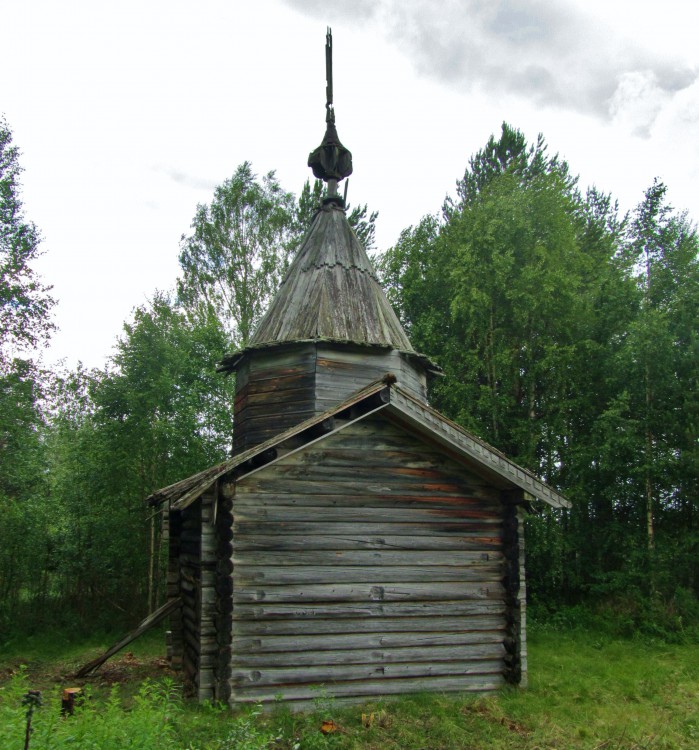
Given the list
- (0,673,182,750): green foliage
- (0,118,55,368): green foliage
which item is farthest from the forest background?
(0,673,182,750): green foliage

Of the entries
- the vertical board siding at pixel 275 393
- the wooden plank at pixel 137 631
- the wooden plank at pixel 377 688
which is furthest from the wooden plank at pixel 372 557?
the vertical board siding at pixel 275 393

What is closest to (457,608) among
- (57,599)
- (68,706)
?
(68,706)

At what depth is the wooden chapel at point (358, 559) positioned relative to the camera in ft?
27.6

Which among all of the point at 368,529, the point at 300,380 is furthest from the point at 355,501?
the point at 300,380

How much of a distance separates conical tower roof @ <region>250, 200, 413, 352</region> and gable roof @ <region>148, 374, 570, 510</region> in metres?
2.30

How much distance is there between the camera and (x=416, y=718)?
8148 millimetres

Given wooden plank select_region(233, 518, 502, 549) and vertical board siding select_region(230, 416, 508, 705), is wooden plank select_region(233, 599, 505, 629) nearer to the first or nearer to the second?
vertical board siding select_region(230, 416, 508, 705)

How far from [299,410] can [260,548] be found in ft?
9.40

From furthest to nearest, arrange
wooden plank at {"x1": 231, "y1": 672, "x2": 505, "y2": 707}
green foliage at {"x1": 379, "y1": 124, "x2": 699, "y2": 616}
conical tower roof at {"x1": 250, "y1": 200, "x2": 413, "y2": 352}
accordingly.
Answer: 1. green foliage at {"x1": 379, "y1": 124, "x2": 699, "y2": 616}
2. conical tower roof at {"x1": 250, "y1": 200, "x2": 413, "y2": 352}
3. wooden plank at {"x1": 231, "y1": 672, "x2": 505, "y2": 707}

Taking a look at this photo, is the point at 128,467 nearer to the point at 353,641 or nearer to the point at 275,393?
the point at 275,393

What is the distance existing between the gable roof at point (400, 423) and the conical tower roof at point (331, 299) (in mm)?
2304

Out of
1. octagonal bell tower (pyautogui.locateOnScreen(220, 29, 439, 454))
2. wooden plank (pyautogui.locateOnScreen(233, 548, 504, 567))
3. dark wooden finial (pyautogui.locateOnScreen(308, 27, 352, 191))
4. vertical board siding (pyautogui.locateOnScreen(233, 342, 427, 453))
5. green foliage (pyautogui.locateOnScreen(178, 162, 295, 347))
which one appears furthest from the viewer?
green foliage (pyautogui.locateOnScreen(178, 162, 295, 347))

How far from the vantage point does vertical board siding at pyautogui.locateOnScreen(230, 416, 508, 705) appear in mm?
8492

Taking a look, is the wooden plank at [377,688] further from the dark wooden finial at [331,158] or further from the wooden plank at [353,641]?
the dark wooden finial at [331,158]
